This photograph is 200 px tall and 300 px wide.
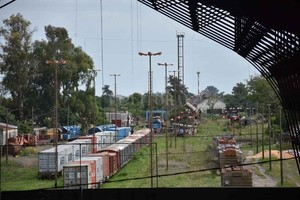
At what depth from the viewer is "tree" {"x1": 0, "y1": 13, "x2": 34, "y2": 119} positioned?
130 feet

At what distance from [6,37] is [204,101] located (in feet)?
161

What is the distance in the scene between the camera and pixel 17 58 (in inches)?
1566

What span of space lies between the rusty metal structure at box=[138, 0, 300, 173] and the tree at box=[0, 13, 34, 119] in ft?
98.6

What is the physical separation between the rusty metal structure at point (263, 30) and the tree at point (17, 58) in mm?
30042

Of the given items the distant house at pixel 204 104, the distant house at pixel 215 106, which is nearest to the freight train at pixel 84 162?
the distant house at pixel 215 106

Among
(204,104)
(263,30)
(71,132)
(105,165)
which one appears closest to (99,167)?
(105,165)

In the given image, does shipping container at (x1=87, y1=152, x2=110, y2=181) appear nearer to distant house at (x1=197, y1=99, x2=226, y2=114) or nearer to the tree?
the tree

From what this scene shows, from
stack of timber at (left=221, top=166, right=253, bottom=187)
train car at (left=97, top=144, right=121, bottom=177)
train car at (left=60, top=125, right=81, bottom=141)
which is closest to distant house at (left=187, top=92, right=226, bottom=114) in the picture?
train car at (left=60, top=125, right=81, bottom=141)

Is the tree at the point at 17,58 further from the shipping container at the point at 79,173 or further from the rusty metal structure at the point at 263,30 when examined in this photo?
the rusty metal structure at the point at 263,30

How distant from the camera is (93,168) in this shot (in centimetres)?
1783

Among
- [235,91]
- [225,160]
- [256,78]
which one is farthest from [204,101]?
[225,160]

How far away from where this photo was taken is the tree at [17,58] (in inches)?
1559

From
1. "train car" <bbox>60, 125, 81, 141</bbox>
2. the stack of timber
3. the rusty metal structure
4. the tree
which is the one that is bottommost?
the stack of timber

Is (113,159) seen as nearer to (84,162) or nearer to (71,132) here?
(84,162)
